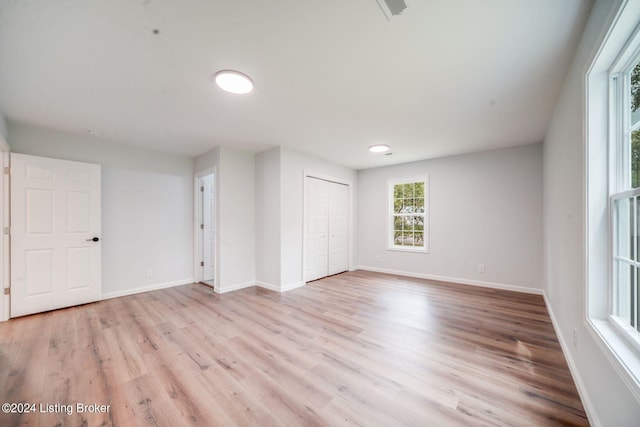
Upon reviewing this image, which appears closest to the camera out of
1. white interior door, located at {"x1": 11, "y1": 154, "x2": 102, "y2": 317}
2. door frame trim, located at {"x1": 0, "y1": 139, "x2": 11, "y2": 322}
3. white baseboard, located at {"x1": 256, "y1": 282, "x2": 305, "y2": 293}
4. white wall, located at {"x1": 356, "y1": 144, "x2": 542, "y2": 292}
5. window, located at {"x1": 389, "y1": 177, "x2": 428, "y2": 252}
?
door frame trim, located at {"x1": 0, "y1": 139, "x2": 11, "y2": 322}

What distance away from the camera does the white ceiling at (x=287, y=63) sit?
4.63 feet

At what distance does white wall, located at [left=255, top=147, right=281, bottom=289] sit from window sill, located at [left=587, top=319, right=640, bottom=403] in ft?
11.3

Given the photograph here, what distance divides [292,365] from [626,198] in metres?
2.32

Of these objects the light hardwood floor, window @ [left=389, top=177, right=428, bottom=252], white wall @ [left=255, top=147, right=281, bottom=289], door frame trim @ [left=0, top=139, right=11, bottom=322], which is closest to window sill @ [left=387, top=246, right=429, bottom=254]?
window @ [left=389, top=177, right=428, bottom=252]

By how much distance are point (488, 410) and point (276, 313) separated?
2.21m

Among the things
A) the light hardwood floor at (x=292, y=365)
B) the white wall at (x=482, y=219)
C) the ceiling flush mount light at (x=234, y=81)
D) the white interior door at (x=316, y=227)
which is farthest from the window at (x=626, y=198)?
the white interior door at (x=316, y=227)

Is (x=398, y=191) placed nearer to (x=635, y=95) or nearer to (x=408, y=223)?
(x=408, y=223)

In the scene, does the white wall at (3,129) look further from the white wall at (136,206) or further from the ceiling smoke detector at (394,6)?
the ceiling smoke detector at (394,6)

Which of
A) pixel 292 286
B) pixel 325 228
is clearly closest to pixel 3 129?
pixel 292 286

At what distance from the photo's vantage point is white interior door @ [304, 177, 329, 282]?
14.9ft

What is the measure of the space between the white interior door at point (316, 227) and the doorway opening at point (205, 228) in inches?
69.4

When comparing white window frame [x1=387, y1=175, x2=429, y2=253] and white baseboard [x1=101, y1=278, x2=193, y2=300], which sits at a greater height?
white window frame [x1=387, y1=175, x2=429, y2=253]

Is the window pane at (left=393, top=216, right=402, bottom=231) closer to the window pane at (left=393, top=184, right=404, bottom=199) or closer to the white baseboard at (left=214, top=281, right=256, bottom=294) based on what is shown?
the window pane at (left=393, top=184, right=404, bottom=199)

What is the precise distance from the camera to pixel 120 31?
5.04ft
